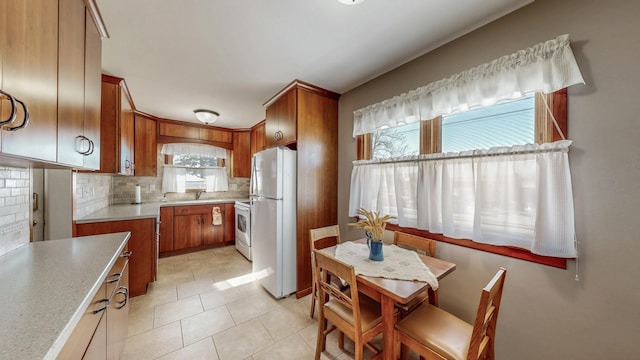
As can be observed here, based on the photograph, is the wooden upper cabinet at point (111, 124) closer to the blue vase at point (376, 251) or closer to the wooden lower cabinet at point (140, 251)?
the wooden lower cabinet at point (140, 251)

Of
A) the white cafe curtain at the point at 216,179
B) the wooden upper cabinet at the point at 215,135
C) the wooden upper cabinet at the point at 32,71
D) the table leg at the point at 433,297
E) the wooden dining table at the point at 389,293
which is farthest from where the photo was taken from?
the white cafe curtain at the point at 216,179

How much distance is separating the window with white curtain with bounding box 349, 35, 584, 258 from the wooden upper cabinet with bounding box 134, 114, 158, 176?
12.8 ft

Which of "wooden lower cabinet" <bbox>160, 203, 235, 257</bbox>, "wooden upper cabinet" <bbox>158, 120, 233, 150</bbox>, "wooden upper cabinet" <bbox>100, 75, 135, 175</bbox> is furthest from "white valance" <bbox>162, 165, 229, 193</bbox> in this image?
"wooden upper cabinet" <bbox>100, 75, 135, 175</bbox>

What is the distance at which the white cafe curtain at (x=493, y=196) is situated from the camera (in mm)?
1208

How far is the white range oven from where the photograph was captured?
11.5 feet

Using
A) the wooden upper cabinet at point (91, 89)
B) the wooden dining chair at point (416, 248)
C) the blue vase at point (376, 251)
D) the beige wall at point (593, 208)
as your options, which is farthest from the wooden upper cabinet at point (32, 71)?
the beige wall at point (593, 208)

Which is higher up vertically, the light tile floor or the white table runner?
→ the white table runner

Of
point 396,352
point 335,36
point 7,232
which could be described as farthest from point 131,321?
point 335,36

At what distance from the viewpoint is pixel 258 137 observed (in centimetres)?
430

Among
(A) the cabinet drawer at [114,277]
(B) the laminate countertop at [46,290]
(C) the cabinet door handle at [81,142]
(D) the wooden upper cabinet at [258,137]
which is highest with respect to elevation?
(D) the wooden upper cabinet at [258,137]

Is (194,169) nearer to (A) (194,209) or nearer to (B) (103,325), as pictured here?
(A) (194,209)

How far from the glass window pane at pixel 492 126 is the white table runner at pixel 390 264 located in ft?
3.08

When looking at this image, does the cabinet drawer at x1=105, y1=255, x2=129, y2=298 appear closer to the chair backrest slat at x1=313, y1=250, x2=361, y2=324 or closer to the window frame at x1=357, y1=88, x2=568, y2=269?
the chair backrest slat at x1=313, y1=250, x2=361, y2=324

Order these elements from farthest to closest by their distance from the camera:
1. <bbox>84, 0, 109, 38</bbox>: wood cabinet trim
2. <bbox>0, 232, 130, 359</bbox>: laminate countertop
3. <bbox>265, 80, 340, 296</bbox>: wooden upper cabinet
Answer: <bbox>265, 80, 340, 296</bbox>: wooden upper cabinet < <bbox>84, 0, 109, 38</bbox>: wood cabinet trim < <bbox>0, 232, 130, 359</bbox>: laminate countertop
